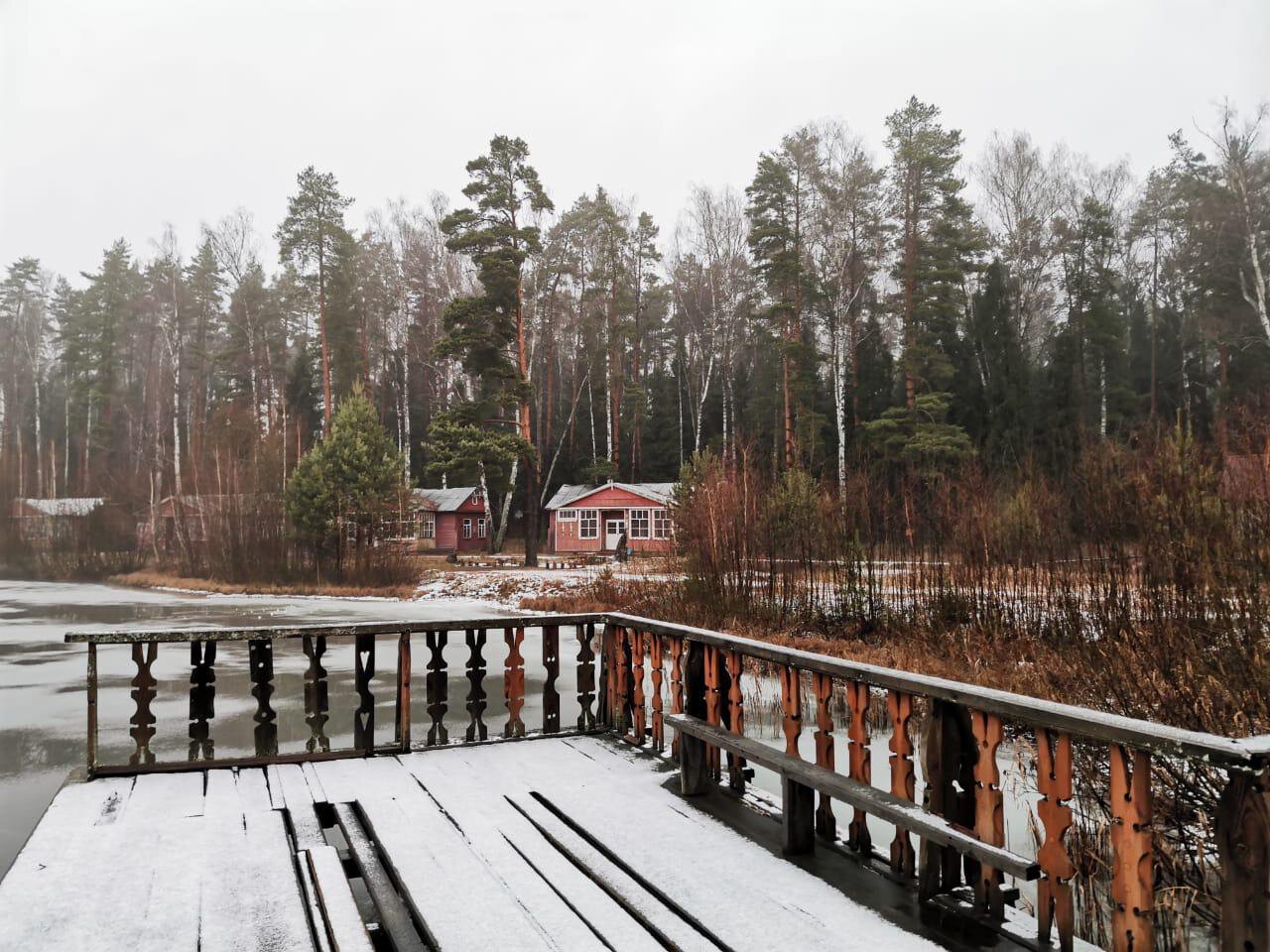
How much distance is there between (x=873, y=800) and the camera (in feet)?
7.25

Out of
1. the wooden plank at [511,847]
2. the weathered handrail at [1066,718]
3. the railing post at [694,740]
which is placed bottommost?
the wooden plank at [511,847]

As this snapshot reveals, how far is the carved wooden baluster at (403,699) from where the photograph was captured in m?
3.83

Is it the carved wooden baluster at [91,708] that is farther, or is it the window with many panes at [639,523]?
the window with many panes at [639,523]

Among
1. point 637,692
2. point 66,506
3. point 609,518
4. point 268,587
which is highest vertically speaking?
point 66,506

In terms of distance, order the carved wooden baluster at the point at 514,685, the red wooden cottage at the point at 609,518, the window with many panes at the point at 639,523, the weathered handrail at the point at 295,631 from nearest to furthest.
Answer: the weathered handrail at the point at 295,631 → the carved wooden baluster at the point at 514,685 → the red wooden cottage at the point at 609,518 → the window with many panes at the point at 639,523

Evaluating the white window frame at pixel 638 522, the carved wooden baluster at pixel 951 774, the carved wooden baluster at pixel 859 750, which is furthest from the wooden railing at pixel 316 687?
the white window frame at pixel 638 522

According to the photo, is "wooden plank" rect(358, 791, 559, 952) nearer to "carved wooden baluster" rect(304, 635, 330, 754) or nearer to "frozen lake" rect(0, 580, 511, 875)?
"carved wooden baluster" rect(304, 635, 330, 754)

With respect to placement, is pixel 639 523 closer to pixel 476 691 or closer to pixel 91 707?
pixel 476 691

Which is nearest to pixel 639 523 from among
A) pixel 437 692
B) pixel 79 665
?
pixel 79 665

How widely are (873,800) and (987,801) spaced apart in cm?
28

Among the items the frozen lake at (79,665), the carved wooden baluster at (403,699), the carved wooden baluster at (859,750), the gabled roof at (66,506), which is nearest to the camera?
the carved wooden baluster at (859,750)

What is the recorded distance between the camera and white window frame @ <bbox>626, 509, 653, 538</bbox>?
30.2 meters

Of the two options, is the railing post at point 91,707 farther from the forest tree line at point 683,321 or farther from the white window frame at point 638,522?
the white window frame at point 638,522

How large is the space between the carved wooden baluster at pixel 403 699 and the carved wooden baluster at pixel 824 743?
191cm
